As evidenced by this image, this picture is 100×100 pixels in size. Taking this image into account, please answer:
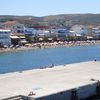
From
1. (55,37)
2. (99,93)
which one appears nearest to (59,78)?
(99,93)

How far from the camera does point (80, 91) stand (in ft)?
64.5

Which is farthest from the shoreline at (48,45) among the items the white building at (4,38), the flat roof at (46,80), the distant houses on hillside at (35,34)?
the flat roof at (46,80)

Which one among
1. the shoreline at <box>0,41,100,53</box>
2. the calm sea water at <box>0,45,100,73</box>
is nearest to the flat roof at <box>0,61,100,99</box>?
the calm sea water at <box>0,45,100,73</box>

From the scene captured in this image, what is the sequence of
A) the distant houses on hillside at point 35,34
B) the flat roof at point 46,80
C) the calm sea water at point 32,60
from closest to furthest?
the flat roof at point 46,80 < the calm sea water at point 32,60 < the distant houses on hillside at point 35,34

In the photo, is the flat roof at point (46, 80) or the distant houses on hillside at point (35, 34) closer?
the flat roof at point (46, 80)

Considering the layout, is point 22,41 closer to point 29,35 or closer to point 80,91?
point 29,35

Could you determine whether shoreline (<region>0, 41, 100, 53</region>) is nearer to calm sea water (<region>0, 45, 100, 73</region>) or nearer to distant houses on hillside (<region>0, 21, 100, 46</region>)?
calm sea water (<region>0, 45, 100, 73</region>)

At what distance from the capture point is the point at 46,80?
19.7 m

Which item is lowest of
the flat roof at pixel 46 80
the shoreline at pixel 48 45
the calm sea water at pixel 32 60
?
the shoreline at pixel 48 45

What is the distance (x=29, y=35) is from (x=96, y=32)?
39.3 m

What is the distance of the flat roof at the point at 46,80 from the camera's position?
16672 millimetres

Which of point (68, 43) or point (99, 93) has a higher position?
point (99, 93)

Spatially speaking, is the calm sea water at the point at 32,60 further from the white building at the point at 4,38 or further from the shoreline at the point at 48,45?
the white building at the point at 4,38

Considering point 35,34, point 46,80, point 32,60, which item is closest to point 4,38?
point 35,34
